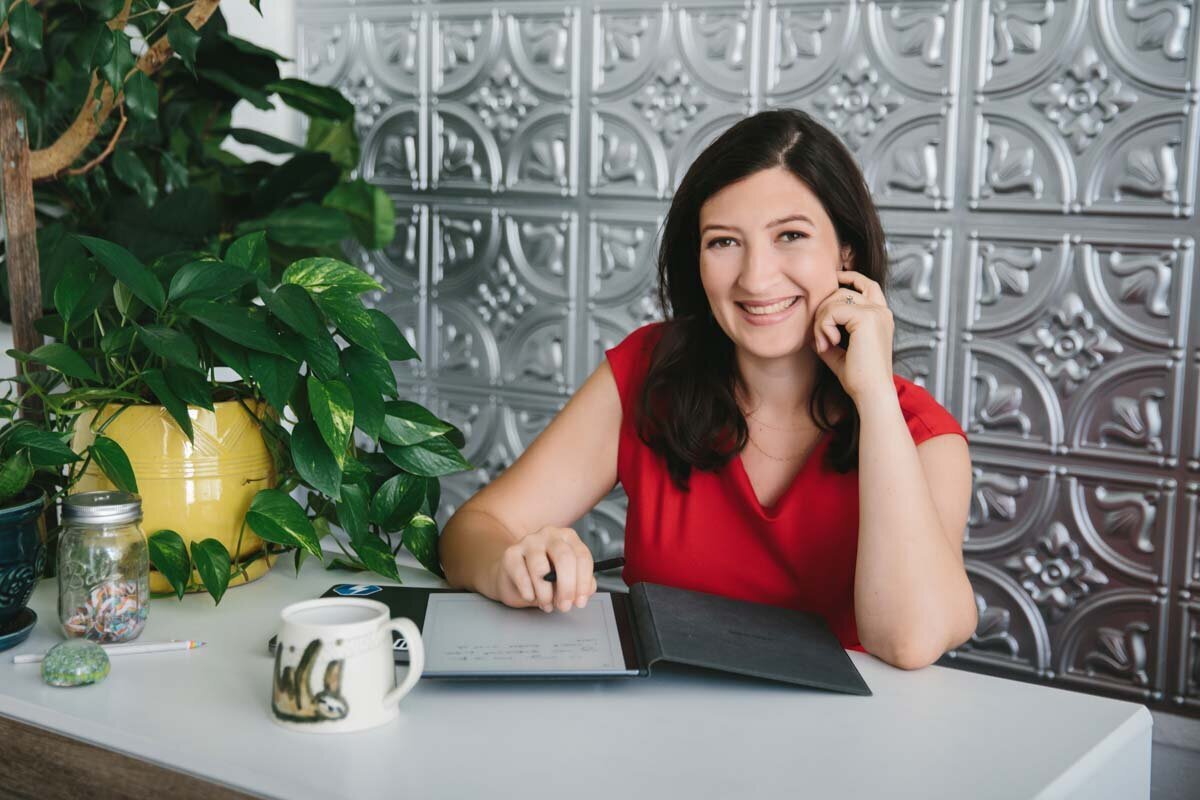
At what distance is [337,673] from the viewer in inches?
39.3

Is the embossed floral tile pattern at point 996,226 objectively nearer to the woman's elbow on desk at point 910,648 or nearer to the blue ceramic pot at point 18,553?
the woman's elbow on desk at point 910,648

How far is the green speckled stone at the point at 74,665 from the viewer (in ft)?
3.64

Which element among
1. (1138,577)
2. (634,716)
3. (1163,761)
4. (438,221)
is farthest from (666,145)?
(634,716)

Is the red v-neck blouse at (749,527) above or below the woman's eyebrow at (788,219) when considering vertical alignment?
below

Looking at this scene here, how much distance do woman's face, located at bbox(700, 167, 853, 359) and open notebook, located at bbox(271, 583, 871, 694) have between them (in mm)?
421

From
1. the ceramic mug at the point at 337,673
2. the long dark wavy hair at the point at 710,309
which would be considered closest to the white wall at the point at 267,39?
the long dark wavy hair at the point at 710,309

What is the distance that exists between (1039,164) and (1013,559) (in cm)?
83

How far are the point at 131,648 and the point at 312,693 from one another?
313 millimetres

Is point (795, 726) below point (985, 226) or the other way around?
below

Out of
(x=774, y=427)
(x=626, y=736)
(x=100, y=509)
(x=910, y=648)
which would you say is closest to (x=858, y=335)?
(x=774, y=427)

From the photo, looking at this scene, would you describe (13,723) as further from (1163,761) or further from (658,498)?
(1163,761)

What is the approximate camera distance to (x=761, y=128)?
1614mm

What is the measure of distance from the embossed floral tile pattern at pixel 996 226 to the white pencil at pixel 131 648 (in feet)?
5.73

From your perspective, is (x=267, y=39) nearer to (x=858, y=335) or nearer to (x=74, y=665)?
(x=858, y=335)
